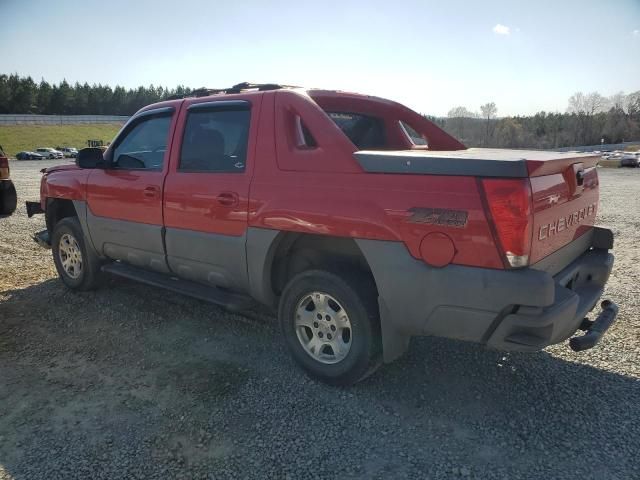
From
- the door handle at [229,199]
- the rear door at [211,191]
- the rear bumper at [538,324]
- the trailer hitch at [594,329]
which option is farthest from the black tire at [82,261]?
the trailer hitch at [594,329]

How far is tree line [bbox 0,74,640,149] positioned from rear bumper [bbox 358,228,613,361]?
86517 millimetres

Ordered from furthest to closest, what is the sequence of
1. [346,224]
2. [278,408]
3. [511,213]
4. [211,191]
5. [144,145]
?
[144,145], [211,191], [278,408], [346,224], [511,213]

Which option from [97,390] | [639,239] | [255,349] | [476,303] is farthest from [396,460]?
[639,239]

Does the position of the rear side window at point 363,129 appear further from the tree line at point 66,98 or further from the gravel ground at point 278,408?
the tree line at point 66,98

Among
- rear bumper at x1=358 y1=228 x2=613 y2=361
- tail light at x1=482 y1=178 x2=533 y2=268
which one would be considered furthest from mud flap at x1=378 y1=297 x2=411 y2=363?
tail light at x1=482 y1=178 x2=533 y2=268

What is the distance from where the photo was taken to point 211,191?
12.1 feet

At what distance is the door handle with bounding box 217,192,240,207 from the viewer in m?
3.54

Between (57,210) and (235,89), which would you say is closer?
(235,89)

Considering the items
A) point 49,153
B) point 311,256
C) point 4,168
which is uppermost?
point 49,153

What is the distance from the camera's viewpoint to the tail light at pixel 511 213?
243cm

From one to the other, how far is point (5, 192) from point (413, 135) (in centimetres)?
914

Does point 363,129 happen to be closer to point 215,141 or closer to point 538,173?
point 215,141

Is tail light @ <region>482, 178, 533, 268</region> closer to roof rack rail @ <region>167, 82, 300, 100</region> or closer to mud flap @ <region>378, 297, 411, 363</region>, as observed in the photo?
mud flap @ <region>378, 297, 411, 363</region>

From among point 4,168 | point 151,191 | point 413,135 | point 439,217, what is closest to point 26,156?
point 4,168
